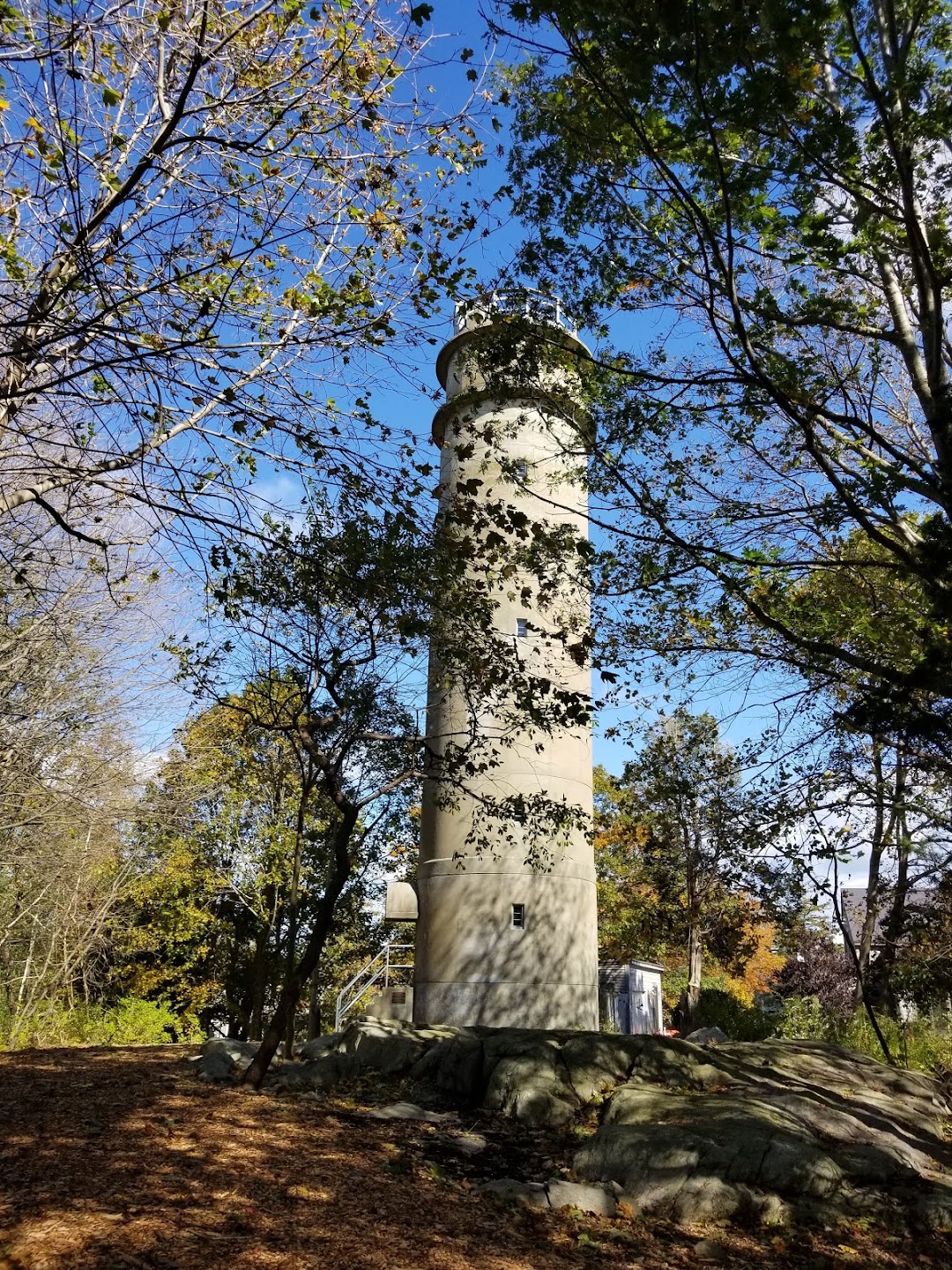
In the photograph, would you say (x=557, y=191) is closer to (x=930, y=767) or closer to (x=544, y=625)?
(x=930, y=767)

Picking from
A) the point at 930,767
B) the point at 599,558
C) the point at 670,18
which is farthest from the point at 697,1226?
the point at 670,18

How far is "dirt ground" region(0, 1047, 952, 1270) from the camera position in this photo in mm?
4695

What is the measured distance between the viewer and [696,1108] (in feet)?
25.3

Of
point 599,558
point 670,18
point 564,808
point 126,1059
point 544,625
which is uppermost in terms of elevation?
point 670,18

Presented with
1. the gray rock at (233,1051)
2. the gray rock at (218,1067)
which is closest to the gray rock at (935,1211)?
the gray rock at (218,1067)

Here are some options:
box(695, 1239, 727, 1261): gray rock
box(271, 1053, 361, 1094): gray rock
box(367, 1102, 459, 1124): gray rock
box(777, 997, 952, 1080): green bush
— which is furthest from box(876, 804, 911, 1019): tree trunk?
box(271, 1053, 361, 1094): gray rock

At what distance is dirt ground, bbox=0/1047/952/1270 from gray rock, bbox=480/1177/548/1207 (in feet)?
0.37

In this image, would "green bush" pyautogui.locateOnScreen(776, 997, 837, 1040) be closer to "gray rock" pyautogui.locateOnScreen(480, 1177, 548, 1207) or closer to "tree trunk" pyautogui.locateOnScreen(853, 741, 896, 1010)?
"tree trunk" pyautogui.locateOnScreen(853, 741, 896, 1010)

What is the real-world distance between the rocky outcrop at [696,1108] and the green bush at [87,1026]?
617 cm

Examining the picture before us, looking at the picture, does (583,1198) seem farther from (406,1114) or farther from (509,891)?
(509,891)

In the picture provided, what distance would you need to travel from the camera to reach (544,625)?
45.1 feet

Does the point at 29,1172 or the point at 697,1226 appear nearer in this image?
the point at 29,1172

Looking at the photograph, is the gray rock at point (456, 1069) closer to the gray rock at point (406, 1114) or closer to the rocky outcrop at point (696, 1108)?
the rocky outcrop at point (696, 1108)

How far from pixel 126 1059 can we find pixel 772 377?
11.3 metres
